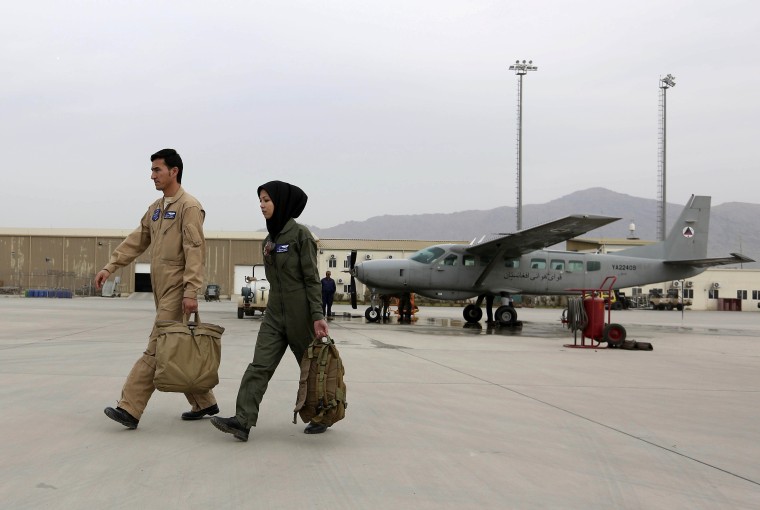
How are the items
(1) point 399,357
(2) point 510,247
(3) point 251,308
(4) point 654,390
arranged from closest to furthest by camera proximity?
1. (4) point 654,390
2. (1) point 399,357
3. (2) point 510,247
4. (3) point 251,308

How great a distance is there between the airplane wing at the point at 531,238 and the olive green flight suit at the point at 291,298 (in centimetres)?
A: 1375

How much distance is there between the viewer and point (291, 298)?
4.92 meters

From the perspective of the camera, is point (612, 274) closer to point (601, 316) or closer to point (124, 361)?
point (601, 316)

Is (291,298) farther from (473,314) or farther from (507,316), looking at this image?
(473,314)

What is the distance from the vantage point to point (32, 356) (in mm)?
9570

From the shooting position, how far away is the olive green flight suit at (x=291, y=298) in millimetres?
4879

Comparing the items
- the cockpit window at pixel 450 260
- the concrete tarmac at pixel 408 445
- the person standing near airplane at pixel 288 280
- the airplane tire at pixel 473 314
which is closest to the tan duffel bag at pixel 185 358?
the person standing near airplane at pixel 288 280

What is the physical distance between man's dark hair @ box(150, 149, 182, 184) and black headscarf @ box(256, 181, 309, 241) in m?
0.83

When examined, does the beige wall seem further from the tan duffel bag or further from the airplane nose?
the tan duffel bag

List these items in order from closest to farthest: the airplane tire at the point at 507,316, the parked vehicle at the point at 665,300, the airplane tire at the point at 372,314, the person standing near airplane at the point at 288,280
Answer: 1. the person standing near airplane at the point at 288,280
2. the airplane tire at the point at 507,316
3. the airplane tire at the point at 372,314
4. the parked vehicle at the point at 665,300

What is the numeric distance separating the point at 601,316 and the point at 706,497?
35.0ft

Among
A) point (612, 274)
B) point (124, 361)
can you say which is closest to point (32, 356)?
point (124, 361)

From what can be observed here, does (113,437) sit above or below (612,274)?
below

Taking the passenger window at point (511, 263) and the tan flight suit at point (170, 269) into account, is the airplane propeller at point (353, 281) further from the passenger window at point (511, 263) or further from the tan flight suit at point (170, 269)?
the tan flight suit at point (170, 269)
